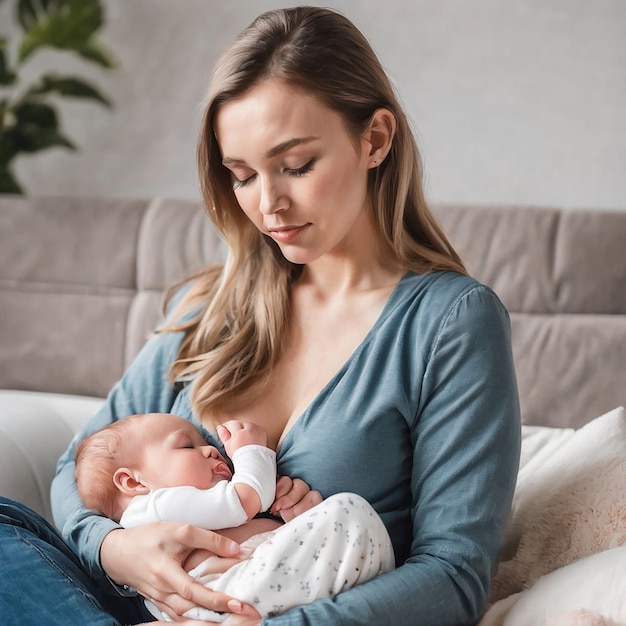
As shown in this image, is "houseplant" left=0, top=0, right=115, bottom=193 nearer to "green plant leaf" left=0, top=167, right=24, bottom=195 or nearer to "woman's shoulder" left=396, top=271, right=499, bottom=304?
"green plant leaf" left=0, top=167, right=24, bottom=195

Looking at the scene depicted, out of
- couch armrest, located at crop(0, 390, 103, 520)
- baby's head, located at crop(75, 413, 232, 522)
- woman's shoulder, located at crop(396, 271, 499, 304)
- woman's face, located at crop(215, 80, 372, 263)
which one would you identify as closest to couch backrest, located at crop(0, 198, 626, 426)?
couch armrest, located at crop(0, 390, 103, 520)

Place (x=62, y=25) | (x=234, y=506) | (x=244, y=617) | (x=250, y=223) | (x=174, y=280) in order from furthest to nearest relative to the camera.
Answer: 1. (x=62, y=25)
2. (x=174, y=280)
3. (x=250, y=223)
4. (x=234, y=506)
5. (x=244, y=617)

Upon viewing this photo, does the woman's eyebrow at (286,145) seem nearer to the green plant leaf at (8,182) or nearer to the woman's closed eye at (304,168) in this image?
the woman's closed eye at (304,168)

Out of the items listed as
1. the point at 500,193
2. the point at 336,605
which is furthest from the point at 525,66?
the point at 336,605

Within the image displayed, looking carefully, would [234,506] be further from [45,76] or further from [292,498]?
[45,76]

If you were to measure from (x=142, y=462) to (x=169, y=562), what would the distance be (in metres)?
0.22

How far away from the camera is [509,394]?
1.39 m

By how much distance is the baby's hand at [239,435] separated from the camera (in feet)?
4.72

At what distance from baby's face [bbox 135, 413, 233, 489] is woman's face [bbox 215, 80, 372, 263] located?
0.35m

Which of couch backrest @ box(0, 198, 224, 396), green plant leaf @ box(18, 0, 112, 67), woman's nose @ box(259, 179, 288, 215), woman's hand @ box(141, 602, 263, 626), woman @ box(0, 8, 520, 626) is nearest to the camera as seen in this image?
woman's hand @ box(141, 602, 263, 626)

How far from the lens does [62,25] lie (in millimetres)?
2959

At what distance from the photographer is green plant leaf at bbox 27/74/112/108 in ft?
9.91

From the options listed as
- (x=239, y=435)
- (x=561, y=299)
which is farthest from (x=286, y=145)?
(x=561, y=299)

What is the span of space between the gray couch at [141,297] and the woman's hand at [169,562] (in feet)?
1.95
